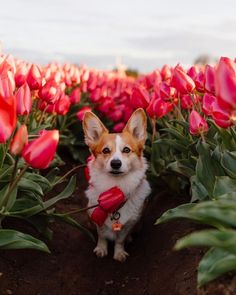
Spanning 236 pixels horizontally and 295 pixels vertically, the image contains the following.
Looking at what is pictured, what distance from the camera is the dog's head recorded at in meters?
5.07

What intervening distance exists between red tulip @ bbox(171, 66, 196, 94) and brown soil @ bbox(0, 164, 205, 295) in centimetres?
125

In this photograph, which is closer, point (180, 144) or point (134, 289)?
point (134, 289)

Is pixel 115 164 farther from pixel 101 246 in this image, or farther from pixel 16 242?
pixel 16 242

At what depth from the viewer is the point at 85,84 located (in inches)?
368

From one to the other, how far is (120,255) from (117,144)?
1.07 m

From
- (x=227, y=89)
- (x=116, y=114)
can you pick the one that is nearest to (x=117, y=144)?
(x=227, y=89)

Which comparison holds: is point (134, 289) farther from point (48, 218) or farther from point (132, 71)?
point (132, 71)

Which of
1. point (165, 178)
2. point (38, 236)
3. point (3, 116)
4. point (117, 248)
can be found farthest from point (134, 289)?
point (3, 116)

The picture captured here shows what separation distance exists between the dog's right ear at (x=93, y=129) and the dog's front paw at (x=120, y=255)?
1.05 metres

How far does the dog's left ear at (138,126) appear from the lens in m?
5.33

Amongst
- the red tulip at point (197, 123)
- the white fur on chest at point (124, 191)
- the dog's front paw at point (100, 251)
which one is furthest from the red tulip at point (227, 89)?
the dog's front paw at point (100, 251)

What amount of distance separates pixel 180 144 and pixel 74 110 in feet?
11.7

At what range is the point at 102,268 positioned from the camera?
5191mm

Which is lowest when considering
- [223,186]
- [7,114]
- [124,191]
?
[124,191]
